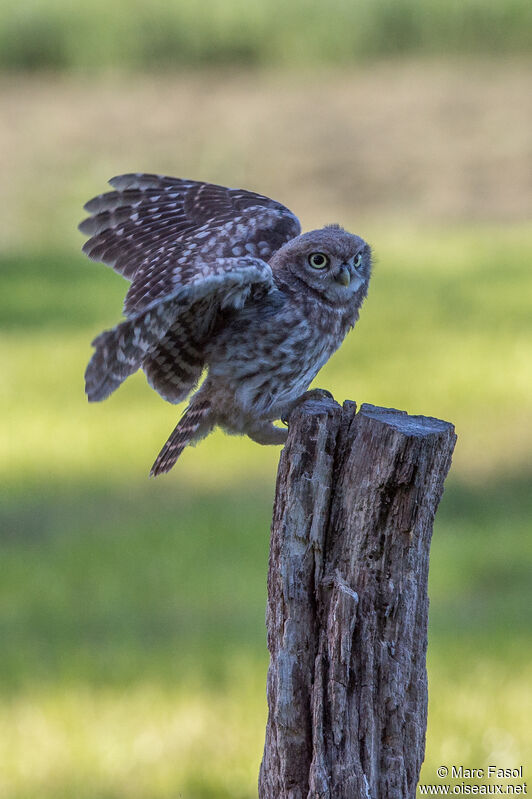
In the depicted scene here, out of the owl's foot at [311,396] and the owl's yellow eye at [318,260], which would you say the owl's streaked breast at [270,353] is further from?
the owl's yellow eye at [318,260]

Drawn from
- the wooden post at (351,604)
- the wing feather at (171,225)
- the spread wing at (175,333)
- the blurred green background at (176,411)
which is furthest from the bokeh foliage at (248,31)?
the wooden post at (351,604)

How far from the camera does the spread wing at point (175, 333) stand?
11.6 feet

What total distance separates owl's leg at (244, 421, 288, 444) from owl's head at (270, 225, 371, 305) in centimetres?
47

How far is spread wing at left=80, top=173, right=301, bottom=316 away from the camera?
4660 mm

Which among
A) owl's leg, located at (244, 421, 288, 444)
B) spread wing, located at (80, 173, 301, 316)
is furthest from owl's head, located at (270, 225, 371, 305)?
owl's leg, located at (244, 421, 288, 444)

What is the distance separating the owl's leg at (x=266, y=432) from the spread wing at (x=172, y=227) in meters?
0.58

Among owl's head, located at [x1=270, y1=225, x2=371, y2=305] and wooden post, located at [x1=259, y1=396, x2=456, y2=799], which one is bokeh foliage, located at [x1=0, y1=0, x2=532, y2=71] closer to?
owl's head, located at [x1=270, y1=225, x2=371, y2=305]

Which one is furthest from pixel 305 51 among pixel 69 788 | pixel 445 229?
pixel 69 788

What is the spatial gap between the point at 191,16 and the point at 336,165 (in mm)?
5363

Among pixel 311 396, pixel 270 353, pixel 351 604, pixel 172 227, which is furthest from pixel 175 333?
pixel 351 604

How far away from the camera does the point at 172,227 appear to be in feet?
16.5

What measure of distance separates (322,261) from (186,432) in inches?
28.8

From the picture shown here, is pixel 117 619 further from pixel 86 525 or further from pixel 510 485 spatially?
pixel 510 485

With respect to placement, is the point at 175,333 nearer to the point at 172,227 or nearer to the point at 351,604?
the point at 172,227
